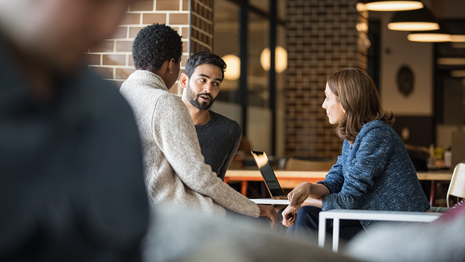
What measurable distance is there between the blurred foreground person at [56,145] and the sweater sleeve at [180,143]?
46.1 inches

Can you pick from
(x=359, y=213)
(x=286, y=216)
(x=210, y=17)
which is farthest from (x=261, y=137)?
(x=359, y=213)

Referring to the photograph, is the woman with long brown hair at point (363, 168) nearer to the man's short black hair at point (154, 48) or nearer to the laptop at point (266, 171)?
the laptop at point (266, 171)

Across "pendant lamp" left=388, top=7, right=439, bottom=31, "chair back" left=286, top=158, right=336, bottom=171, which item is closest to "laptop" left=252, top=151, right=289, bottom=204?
"chair back" left=286, top=158, right=336, bottom=171

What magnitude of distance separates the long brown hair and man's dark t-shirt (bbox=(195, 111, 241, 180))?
0.64 m

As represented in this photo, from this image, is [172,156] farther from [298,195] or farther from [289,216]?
[289,216]

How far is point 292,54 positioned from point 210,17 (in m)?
4.68

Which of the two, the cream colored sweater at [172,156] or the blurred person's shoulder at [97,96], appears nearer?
the blurred person's shoulder at [97,96]

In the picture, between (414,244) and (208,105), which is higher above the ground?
(208,105)

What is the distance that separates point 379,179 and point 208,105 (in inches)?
39.0

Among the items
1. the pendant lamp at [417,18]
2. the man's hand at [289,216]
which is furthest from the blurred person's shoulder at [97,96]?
the pendant lamp at [417,18]

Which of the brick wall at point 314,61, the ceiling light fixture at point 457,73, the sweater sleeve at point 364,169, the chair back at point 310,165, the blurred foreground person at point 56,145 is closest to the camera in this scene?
the blurred foreground person at point 56,145

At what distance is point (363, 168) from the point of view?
195 centimetres

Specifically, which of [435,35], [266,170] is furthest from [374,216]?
[435,35]

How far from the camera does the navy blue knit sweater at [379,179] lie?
196 cm
